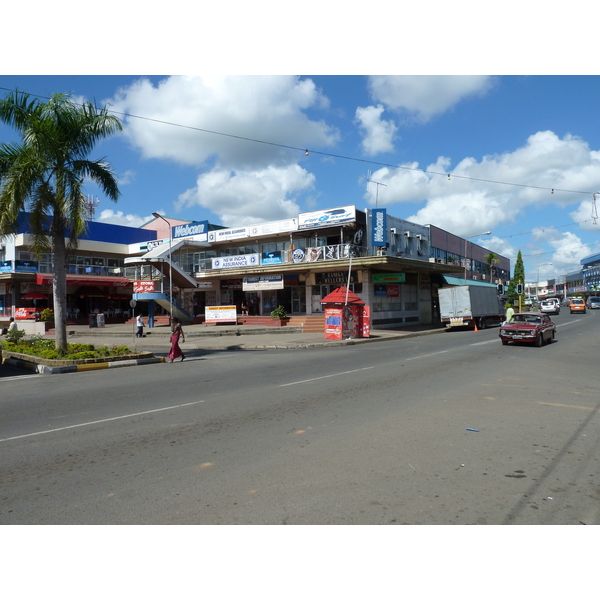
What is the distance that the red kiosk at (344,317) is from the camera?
24.8 m

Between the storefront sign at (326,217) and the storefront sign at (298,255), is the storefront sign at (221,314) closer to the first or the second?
the storefront sign at (298,255)

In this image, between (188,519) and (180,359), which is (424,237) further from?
(188,519)

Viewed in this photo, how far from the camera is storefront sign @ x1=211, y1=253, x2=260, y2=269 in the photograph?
35.2 meters

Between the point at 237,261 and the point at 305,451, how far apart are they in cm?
3130

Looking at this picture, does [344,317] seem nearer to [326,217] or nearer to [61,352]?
[326,217]

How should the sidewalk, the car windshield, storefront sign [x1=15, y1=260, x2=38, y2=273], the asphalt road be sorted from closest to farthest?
the asphalt road, the car windshield, the sidewalk, storefront sign [x1=15, y1=260, x2=38, y2=273]

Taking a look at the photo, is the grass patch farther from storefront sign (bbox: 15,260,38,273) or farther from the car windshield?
storefront sign (bbox: 15,260,38,273)

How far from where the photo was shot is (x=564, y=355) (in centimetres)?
1639

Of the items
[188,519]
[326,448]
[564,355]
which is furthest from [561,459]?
[564,355]

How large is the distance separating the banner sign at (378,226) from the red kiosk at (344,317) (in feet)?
19.9

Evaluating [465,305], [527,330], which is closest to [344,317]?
[527,330]

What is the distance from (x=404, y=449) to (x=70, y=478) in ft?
12.6

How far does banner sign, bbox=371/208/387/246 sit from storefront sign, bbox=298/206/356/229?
1.38 m

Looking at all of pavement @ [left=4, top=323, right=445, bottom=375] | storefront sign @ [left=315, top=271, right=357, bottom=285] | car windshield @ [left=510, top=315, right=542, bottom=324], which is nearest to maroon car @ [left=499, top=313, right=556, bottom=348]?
car windshield @ [left=510, top=315, right=542, bottom=324]
